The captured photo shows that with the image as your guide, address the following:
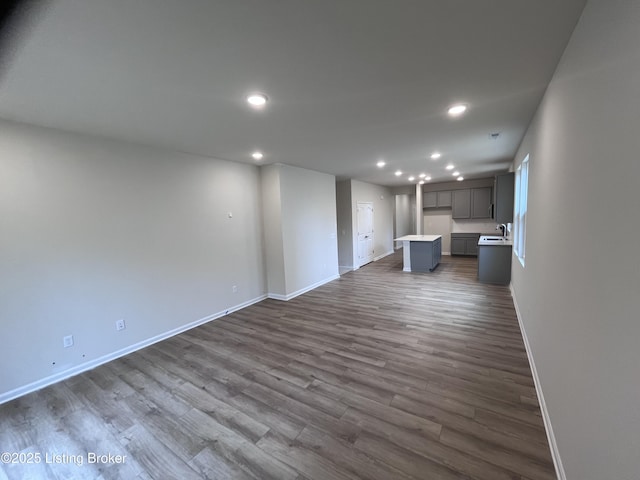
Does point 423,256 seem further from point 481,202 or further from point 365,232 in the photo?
point 481,202

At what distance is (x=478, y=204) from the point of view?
25.7 ft

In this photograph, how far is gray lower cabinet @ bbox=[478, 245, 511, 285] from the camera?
16.7 feet

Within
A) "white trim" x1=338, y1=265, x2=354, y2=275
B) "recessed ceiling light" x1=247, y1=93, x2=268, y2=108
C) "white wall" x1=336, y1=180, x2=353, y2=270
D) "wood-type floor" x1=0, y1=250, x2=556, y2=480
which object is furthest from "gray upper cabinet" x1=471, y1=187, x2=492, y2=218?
"recessed ceiling light" x1=247, y1=93, x2=268, y2=108

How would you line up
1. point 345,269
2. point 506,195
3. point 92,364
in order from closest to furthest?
1. point 92,364
2. point 506,195
3. point 345,269

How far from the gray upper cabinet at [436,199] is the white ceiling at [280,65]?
581 cm

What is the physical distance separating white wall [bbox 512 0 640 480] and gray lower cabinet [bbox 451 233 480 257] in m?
7.01

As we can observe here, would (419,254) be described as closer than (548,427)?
No

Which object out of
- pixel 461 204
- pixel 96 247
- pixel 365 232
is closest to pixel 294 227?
pixel 96 247

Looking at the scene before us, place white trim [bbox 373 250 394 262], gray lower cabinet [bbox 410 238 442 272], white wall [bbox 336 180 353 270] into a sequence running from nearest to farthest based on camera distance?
1. gray lower cabinet [bbox 410 238 442 272]
2. white wall [bbox 336 180 353 270]
3. white trim [bbox 373 250 394 262]

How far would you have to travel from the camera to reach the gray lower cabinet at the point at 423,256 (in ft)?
21.2

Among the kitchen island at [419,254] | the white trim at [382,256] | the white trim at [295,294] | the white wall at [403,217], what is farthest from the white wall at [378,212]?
the white trim at [295,294]

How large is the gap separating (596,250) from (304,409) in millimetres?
2101

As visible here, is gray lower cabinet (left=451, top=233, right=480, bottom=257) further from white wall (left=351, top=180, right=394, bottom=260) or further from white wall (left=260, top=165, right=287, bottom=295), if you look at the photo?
white wall (left=260, top=165, right=287, bottom=295)

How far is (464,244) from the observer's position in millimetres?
8242
